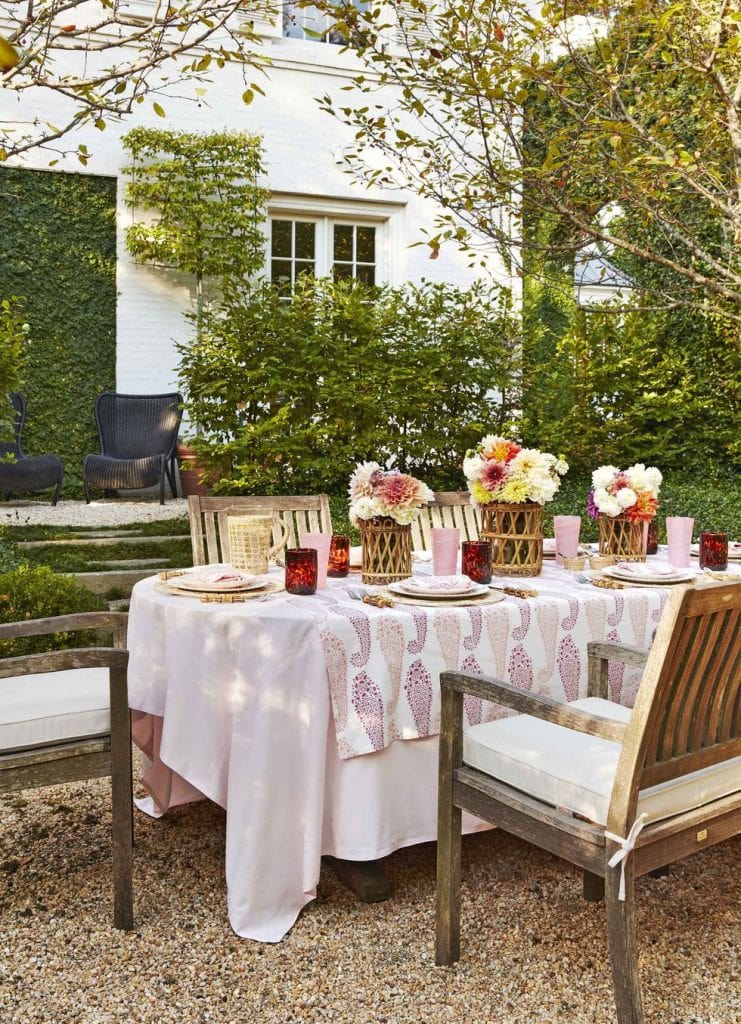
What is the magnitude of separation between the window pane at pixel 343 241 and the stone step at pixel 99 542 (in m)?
3.79

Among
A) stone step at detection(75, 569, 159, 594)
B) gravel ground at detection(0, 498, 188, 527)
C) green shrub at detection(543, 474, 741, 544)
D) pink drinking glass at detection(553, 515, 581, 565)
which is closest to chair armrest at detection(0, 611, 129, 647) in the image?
pink drinking glass at detection(553, 515, 581, 565)

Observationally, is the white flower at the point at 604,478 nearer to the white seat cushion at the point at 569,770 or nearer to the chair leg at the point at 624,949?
the white seat cushion at the point at 569,770

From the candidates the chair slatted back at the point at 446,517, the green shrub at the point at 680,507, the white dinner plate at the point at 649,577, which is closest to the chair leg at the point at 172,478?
the green shrub at the point at 680,507

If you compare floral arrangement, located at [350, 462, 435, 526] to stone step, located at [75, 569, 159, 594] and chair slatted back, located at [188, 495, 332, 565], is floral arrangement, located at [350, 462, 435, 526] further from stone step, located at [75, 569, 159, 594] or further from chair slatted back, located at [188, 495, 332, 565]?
stone step, located at [75, 569, 159, 594]

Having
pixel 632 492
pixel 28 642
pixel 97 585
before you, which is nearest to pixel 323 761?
pixel 632 492

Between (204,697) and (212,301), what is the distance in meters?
6.20

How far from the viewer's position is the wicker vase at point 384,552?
7.98 feet

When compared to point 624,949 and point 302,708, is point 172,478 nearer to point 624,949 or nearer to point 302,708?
point 302,708

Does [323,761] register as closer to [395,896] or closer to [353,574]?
[395,896]

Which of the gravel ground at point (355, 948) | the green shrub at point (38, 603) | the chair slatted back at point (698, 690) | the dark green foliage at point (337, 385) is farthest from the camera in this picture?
the dark green foliage at point (337, 385)

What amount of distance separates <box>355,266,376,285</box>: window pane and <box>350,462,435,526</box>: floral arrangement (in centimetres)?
636

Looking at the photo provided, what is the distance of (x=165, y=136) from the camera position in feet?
24.7

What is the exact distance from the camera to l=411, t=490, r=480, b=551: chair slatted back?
3301mm

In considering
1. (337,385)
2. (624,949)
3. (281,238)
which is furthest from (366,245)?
(624,949)
